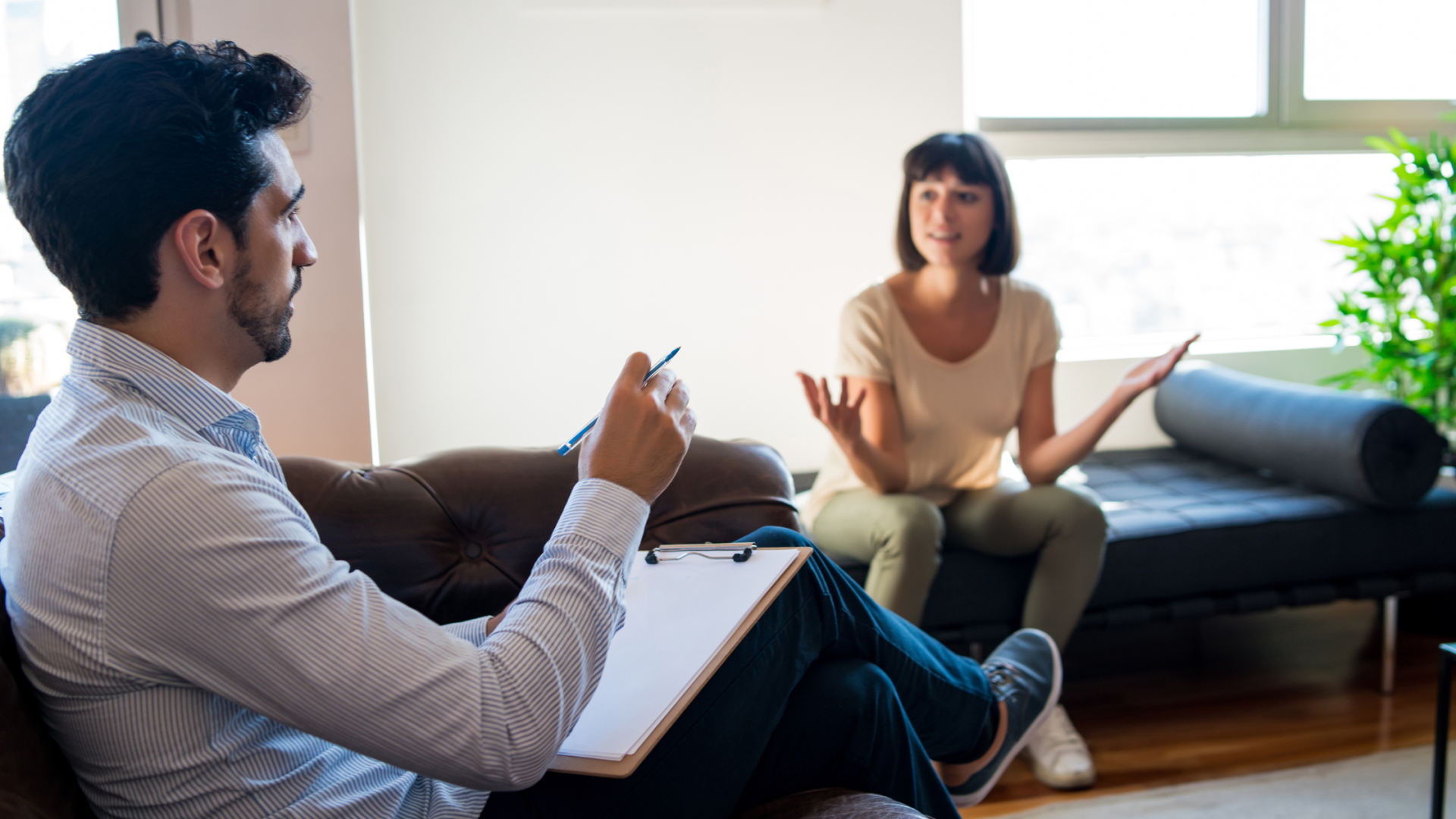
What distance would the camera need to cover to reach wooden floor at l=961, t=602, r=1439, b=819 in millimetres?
1946

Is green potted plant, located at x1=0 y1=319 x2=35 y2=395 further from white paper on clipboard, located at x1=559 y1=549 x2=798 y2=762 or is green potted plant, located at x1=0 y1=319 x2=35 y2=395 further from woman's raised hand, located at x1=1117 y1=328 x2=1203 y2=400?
woman's raised hand, located at x1=1117 y1=328 x2=1203 y2=400

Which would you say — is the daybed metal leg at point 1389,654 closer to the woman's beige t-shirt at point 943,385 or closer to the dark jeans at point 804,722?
the woman's beige t-shirt at point 943,385

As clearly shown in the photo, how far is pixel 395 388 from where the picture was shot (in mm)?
3018

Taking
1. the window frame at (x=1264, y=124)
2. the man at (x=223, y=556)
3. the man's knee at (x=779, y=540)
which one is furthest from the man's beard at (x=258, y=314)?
the window frame at (x=1264, y=124)

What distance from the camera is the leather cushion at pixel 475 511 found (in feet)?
4.31

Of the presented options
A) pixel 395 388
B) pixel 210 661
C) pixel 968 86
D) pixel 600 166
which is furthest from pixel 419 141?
pixel 210 661

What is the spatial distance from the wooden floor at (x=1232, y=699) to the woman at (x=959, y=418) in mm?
176

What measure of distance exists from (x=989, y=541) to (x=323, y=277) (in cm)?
163

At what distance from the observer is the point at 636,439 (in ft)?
2.94

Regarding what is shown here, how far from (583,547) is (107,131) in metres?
0.50

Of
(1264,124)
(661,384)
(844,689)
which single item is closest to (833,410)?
(844,689)

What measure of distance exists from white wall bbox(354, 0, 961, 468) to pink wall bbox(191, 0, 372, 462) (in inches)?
25.0

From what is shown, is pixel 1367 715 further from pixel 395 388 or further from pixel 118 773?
pixel 395 388

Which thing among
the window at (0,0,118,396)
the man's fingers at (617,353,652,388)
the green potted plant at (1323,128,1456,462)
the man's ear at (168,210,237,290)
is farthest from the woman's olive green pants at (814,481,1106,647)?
the window at (0,0,118,396)
